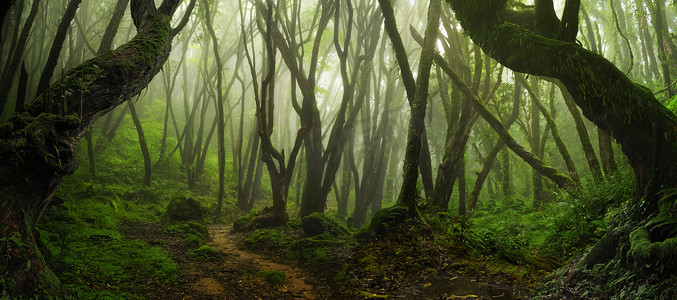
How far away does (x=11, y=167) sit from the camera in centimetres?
276

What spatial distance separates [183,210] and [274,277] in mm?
5064

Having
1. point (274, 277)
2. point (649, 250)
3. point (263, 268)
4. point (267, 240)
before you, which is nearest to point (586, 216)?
point (649, 250)

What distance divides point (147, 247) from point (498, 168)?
14078 mm

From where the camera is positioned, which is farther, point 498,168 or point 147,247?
point 498,168

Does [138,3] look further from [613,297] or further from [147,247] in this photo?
[613,297]

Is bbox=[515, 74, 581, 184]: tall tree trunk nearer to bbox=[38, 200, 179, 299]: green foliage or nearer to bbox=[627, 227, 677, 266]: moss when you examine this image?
bbox=[627, 227, 677, 266]: moss

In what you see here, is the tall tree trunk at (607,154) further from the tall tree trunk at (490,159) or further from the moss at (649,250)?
the moss at (649,250)

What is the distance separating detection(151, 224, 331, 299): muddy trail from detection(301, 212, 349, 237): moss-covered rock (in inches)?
54.4

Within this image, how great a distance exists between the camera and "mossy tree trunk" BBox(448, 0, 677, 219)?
329cm

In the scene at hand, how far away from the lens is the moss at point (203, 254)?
6.31 m

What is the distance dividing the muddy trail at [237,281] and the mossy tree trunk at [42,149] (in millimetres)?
1785

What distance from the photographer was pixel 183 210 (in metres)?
9.41

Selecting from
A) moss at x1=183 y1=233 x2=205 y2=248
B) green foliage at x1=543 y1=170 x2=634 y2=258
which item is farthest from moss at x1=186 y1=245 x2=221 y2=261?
green foliage at x1=543 y1=170 x2=634 y2=258

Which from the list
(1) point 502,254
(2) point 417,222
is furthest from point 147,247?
(1) point 502,254
